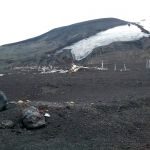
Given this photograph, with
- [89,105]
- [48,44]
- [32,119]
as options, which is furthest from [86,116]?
[48,44]

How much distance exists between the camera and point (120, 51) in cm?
4078

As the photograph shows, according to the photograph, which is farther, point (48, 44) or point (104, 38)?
point (48, 44)

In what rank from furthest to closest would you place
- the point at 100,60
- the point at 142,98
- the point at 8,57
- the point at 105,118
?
the point at 8,57, the point at 100,60, the point at 142,98, the point at 105,118

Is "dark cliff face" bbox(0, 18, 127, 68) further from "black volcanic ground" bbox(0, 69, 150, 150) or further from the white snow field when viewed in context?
"black volcanic ground" bbox(0, 69, 150, 150)

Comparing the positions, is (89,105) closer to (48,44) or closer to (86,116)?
(86,116)

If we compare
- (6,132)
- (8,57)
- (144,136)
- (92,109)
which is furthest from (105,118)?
(8,57)

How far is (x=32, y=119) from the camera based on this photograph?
48.5 feet

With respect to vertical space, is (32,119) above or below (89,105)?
above

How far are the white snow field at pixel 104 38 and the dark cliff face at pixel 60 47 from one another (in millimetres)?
632

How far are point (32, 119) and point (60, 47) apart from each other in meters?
28.8

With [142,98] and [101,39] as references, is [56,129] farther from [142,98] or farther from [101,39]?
[101,39]

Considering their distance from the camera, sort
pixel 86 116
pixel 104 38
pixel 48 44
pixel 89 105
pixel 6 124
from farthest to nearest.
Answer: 1. pixel 48 44
2. pixel 104 38
3. pixel 89 105
4. pixel 86 116
5. pixel 6 124

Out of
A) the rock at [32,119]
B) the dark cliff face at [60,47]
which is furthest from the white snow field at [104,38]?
the rock at [32,119]

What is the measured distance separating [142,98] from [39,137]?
6939 millimetres
